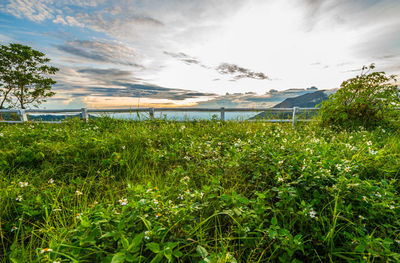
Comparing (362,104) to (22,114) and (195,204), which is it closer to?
(195,204)

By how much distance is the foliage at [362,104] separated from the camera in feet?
23.2

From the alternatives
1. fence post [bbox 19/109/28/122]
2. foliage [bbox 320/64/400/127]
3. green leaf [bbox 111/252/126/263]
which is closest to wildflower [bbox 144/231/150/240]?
green leaf [bbox 111/252/126/263]

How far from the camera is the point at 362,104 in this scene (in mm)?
7371

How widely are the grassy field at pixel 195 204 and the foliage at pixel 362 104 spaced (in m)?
3.12

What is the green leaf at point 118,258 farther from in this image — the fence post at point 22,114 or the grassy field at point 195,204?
the fence post at point 22,114

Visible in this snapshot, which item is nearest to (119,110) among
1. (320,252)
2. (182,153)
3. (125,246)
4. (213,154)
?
(182,153)

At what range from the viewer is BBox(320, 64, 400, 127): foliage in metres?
7.09

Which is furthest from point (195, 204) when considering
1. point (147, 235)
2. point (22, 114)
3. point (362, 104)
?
point (22, 114)

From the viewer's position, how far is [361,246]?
55.9 inches

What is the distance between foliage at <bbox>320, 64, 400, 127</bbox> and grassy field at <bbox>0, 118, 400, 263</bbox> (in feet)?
10.2

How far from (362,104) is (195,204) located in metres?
8.98

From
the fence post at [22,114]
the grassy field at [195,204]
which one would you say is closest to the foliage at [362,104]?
the grassy field at [195,204]

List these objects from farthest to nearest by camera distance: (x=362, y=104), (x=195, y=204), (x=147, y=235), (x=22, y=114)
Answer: (x=22, y=114)
(x=362, y=104)
(x=195, y=204)
(x=147, y=235)

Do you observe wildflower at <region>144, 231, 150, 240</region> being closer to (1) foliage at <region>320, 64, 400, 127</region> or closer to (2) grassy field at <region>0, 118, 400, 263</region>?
(2) grassy field at <region>0, 118, 400, 263</region>
